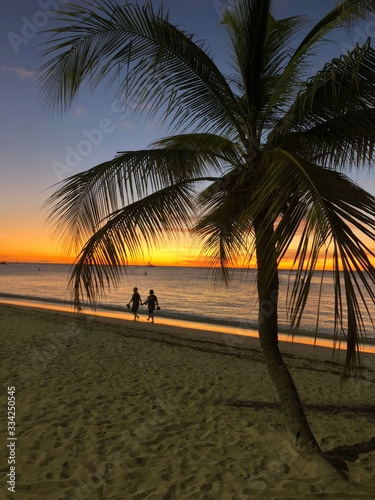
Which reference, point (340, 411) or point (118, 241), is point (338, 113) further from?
point (340, 411)

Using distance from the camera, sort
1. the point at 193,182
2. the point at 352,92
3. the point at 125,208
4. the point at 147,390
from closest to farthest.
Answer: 1. the point at 352,92
2. the point at 125,208
3. the point at 193,182
4. the point at 147,390

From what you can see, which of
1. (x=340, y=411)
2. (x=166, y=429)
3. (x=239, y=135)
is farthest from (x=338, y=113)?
(x=340, y=411)

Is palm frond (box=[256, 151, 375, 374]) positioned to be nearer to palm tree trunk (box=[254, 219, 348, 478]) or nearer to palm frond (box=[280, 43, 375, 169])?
palm frond (box=[280, 43, 375, 169])

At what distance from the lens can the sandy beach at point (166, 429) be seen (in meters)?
4.26

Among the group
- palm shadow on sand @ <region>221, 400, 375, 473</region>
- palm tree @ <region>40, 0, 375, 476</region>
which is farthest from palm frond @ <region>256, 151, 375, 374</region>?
palm shadow on sand @ <region>221, 400, 375, 473</region>

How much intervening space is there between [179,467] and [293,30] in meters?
5.75

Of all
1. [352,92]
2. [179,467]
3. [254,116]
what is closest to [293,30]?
[254,116]

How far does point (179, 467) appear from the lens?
4676 mm

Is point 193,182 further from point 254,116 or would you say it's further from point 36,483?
point 36,483

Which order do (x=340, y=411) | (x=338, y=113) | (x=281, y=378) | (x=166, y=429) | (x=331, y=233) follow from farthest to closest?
(x=340, y=411) → (x=166, y=429) → (x=281, y=378) → (x=338, y=113) → (x=331, y=233)

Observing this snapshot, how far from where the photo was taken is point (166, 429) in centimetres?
581

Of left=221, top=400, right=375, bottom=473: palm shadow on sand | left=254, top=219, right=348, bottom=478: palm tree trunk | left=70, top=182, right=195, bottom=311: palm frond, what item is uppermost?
left=70, top=182, right=195, bottom=311: palm frond

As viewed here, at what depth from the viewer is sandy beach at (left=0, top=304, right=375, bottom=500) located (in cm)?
426

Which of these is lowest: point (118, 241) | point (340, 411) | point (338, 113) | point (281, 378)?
point (340, 411)
